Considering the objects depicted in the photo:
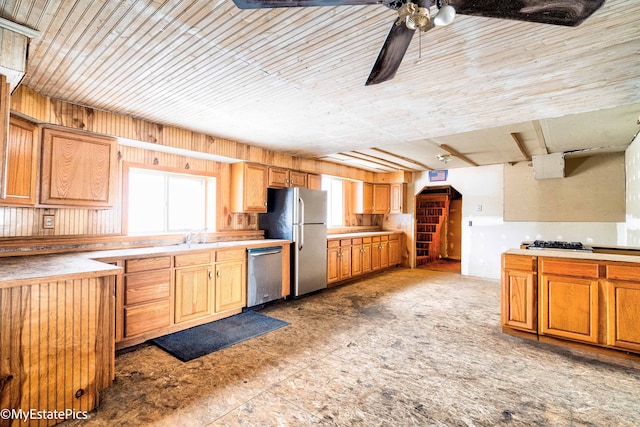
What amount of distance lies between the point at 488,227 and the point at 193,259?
597 cm

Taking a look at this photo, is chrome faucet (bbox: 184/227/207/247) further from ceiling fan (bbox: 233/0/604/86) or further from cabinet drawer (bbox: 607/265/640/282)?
cabinet drawer (bbox: 607/265/640/282)

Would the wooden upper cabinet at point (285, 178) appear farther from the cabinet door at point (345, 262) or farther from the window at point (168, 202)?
the cabinet door at point (345, 262)

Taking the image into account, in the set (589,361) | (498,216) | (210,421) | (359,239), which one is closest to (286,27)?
(210,421)

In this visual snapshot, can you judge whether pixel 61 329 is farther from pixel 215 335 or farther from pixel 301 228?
pixel 301 228

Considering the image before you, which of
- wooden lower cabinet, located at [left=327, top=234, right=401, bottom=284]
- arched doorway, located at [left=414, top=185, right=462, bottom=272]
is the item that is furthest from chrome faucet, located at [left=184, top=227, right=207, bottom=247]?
arched doorway, located at [left=414, top=185, right=462, bottom=272]

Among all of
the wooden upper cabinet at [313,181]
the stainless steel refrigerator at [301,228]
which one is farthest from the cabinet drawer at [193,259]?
the wooden upper cabinet at [313,181]

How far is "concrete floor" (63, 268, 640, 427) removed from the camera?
192cm

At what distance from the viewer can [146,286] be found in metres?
3.02

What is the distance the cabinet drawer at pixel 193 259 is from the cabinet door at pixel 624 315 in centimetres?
420

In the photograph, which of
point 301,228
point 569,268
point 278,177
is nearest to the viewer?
point 569,268

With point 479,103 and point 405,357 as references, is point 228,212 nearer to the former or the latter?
point 405,357

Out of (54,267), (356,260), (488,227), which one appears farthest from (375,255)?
(54,267)

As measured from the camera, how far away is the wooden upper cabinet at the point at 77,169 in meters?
2.70

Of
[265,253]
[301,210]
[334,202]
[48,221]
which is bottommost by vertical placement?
[265,253]
